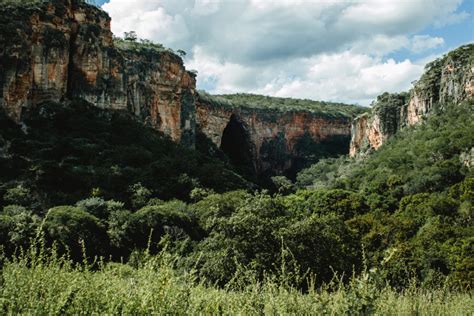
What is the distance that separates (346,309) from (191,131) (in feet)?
211

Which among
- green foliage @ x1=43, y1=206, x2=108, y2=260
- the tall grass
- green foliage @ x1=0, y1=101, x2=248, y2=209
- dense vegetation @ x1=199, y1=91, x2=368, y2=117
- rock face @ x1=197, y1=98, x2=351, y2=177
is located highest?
dense vegetation @ x1=199, y1=91, x2=368, y2=117

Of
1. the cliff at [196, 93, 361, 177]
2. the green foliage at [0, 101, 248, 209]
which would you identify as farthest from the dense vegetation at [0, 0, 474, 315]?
the cliff at [196, 93, 361, 177]

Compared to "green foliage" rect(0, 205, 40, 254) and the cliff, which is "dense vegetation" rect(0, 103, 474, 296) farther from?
the cliff

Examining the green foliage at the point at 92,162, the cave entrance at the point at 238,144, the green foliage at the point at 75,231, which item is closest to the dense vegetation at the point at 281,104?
the cave entrance at the point at 238,144

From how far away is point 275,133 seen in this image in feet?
330

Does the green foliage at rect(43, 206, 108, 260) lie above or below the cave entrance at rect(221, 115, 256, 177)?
below

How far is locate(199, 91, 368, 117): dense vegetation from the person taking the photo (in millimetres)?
91700

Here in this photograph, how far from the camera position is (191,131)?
69688mm

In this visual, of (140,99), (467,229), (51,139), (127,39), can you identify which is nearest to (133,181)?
(51,139)

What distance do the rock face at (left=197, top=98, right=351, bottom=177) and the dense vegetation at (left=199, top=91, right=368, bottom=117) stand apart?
2.52 ft

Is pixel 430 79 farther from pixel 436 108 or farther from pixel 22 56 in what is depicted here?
pixel 22 56

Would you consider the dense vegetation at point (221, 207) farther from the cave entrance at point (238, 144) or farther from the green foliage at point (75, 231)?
the cave entrance at point (238, 144)

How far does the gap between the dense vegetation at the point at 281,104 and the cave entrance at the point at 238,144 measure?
3.80 m

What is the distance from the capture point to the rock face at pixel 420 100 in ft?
207
